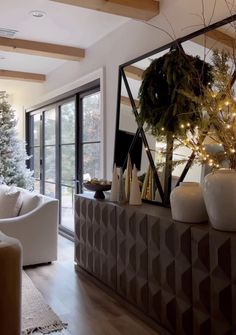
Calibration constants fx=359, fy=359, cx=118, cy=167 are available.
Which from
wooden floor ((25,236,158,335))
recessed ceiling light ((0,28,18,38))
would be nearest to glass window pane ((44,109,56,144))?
recessed ceiling light ((0,28,18,38))

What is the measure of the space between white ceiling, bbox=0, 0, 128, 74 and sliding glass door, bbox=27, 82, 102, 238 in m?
0.70

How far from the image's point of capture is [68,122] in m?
5.79

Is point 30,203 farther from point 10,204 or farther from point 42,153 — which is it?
point 42,153

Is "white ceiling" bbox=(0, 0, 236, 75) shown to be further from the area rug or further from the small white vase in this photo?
the area rug

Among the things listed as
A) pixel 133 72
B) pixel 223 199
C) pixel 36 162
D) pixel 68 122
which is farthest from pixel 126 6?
pixel 36 162

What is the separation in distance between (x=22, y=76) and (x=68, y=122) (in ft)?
4.41

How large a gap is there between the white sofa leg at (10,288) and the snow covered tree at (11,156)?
4956 millimetres

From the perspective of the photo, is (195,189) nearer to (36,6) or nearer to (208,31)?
(208,31)

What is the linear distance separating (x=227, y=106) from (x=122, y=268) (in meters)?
1.65

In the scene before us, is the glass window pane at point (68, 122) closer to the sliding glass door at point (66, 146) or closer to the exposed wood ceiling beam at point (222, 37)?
A: the sliding glass door at point (66, 146)

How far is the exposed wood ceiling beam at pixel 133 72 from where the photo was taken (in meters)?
3.56

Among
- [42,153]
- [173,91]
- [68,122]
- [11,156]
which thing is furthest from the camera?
[11,156]

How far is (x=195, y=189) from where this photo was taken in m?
2.50

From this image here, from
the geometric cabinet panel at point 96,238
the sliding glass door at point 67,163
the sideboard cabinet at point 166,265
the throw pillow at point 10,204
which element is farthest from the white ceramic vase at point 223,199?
the sliding glass door at point 67,163
